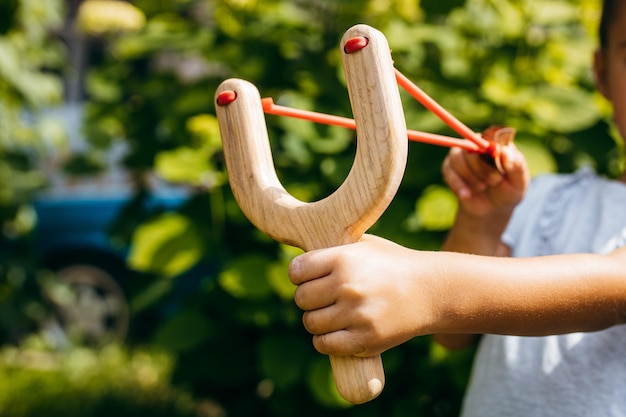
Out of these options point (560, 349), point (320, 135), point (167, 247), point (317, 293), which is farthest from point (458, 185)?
point (167, 247)

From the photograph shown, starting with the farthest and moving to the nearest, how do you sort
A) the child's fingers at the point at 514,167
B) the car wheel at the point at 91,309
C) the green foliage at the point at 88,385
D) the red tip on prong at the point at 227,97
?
the car wheel at the point at 91,309 < the green foliage at the point at 88,385 < the child's fingers at the point at 514,167 < the red tip on prong at the point at 227,97

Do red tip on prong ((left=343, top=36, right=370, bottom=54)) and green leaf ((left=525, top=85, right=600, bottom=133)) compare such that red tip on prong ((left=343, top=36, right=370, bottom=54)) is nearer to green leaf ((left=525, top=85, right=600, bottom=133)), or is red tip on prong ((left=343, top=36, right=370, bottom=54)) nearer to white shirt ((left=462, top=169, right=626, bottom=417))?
white shirt ((left=462, top=169, right=626, bottom=417))

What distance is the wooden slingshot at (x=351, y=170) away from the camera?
792mm

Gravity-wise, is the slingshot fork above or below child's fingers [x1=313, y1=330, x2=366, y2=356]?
above

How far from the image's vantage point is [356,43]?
0.79m

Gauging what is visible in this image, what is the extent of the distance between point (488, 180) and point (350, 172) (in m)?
0.47

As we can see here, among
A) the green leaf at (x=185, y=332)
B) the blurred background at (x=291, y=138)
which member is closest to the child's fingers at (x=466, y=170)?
the blurred background at (x=291, y=138)

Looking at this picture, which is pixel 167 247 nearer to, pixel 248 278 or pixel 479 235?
pixel 248 278

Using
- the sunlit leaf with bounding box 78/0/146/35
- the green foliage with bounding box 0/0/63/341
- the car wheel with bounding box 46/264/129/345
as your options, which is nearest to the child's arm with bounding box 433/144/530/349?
the sunlit leaf with bounding box 78/0/146/35

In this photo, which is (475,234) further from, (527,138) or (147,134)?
(147,134)

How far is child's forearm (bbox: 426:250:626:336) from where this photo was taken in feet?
2.72

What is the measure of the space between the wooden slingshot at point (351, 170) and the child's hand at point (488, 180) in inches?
15.2

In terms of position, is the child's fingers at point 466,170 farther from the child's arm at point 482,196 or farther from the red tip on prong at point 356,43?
the red tip on prong at point 356,43

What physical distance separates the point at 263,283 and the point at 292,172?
301 mm
